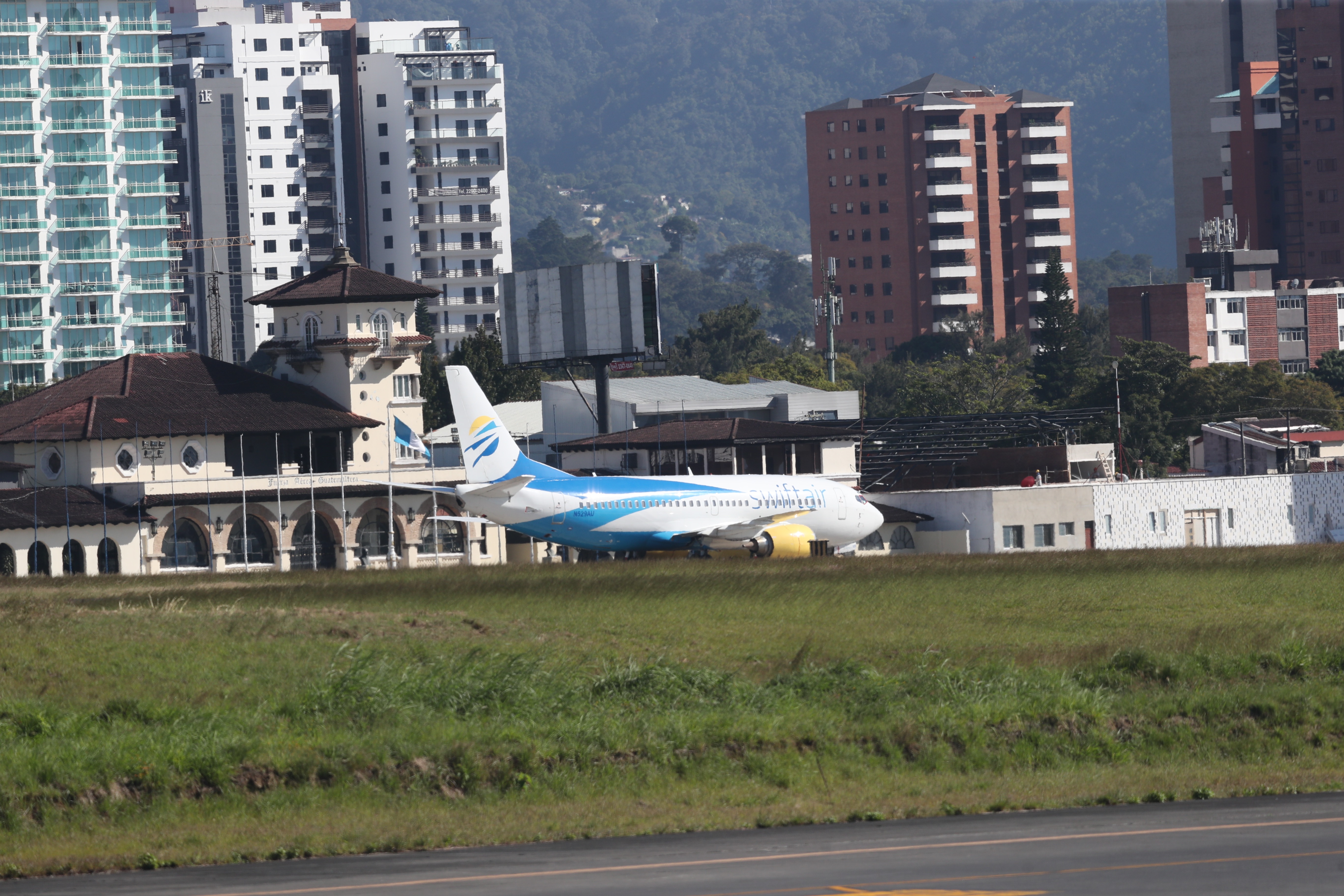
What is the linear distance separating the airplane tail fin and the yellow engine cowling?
10.6 m

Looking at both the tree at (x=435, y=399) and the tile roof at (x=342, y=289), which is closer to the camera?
the tile roof at (x=342, y=289)

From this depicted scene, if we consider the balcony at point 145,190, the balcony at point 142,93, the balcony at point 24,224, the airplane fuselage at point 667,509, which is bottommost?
the airplane fuselage at point 667,509

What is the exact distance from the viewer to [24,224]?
182125 mm

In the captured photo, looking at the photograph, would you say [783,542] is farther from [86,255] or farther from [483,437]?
[86,255]

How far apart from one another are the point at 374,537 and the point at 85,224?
101 meters

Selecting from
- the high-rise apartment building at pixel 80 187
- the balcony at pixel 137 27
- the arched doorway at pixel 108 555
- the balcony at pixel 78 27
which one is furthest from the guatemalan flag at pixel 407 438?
the balcony at pixel 78 27

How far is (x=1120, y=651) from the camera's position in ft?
120

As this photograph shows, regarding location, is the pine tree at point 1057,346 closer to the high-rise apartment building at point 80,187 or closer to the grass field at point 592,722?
the high-rise apartment building at point 80,187

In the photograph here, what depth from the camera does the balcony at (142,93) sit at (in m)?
185

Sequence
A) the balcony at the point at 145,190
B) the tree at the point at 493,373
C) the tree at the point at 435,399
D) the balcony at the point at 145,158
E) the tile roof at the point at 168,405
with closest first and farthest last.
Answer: the tile roof at the point at 168,405 → the tree at the point at 493,373 → the tree at the point at 435,399 → the balcony at the point at 145,158 → the balcony at the point at 145,190

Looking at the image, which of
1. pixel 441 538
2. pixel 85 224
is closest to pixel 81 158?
pixel 85 224

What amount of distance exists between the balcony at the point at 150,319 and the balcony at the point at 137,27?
2808cm

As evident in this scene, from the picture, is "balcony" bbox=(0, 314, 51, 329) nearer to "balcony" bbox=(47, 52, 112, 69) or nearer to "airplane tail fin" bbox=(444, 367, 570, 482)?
"balcony" bbox=(47, 52, 112, 69)

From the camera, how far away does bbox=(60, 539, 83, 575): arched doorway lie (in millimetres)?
87875
